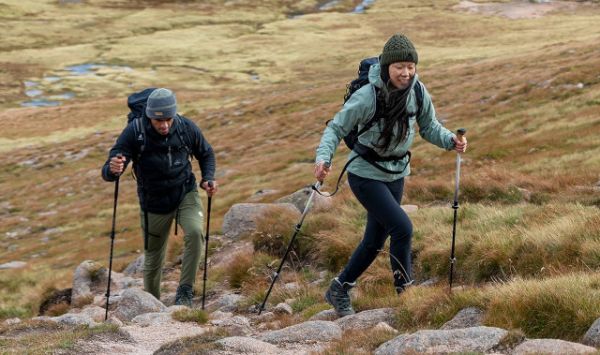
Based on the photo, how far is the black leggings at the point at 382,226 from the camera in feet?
28.4

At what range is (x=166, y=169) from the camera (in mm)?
11094

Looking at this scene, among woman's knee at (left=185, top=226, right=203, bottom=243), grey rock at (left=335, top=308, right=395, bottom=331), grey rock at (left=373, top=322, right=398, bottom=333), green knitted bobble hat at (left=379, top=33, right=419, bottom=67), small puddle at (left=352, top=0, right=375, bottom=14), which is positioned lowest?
small puddle at (left=352, top=0, right=375, bottom=14)

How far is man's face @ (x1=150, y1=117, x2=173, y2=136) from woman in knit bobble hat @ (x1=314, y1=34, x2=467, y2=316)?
323cm

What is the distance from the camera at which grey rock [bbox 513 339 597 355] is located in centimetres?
578

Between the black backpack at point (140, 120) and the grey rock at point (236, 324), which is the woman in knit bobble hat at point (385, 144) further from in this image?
the black backpack at point (140, 120)

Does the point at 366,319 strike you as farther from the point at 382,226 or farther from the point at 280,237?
the point at 280,237

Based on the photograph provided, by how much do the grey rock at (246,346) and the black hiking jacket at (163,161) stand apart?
3996 millimetres

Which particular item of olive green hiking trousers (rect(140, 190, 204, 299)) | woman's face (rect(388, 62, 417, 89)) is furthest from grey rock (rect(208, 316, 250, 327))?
woman's face (rect(388, 62, 417, 89))

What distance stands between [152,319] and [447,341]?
519 centimetres

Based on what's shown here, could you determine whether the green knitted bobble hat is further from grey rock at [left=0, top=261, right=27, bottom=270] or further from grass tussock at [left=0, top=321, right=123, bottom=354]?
grey rock at [left=0, top=261, right=27, bottom=270]

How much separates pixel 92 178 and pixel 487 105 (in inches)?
1098

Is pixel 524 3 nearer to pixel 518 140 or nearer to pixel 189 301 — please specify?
pixel 518 140

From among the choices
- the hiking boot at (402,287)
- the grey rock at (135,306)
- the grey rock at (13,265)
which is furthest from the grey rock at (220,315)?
the grey rock at (13,265)

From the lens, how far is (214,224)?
2456cm
